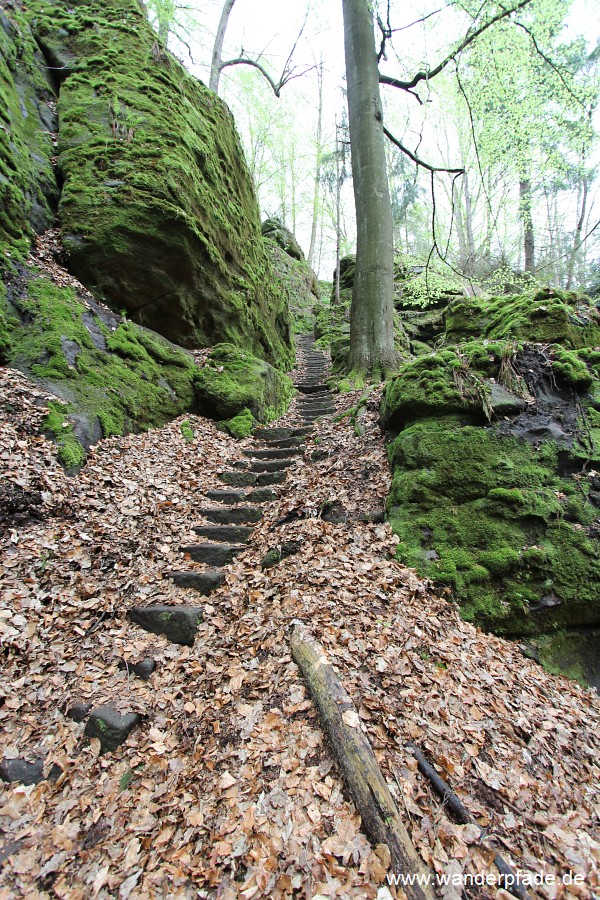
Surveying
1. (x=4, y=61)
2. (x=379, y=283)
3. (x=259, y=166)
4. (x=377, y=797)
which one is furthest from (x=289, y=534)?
(x=259, y=166)

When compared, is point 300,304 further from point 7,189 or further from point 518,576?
point 518,576

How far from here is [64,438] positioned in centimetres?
463

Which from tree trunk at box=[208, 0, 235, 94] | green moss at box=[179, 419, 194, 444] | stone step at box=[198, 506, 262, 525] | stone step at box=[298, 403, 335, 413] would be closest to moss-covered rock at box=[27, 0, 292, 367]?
stone step at box=[298, 403, 335, 413]

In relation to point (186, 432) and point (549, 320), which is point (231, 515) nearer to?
point (186, 432)

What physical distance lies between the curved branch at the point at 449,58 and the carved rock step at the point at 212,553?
10356 millimetres

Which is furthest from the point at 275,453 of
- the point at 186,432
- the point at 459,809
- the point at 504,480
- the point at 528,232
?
the point at 528,232

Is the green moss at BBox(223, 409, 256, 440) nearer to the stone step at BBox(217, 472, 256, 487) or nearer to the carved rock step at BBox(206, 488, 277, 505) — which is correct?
the stone step at BBox(217, 472, 256, 487)

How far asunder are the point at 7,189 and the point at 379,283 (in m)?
6.71

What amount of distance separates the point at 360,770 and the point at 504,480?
304 cm

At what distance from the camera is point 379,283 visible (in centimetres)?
828

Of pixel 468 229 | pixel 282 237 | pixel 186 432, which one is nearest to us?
pixel 186 432

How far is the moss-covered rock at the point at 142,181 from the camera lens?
22.0 ft

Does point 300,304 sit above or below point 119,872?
above

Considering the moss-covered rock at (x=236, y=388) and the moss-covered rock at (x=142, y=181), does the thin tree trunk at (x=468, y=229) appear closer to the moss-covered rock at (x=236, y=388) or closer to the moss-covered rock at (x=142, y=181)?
the moss-covered rock at (x=142, y=181)
